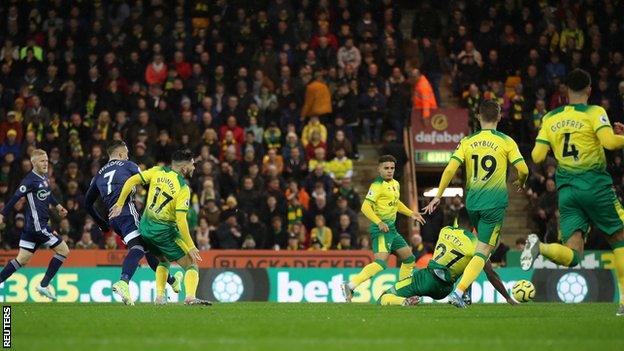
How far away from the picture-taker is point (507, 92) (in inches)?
1097

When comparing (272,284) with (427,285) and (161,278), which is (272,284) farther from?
(427,285)

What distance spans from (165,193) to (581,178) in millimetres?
5625

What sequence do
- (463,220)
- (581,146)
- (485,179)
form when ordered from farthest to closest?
(463,220) → (485,179) → (581,146)

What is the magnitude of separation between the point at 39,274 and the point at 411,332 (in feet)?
40.5

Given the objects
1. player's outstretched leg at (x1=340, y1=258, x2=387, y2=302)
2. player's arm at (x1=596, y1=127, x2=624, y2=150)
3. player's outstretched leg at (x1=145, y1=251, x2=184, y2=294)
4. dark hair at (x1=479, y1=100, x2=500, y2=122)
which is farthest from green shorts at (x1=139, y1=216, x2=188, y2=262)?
player's arm at (x1=596, y1=127, x2=624, y2=150)

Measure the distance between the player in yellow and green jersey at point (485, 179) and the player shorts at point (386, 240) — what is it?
3.31 metres

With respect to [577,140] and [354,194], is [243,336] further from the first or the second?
[354,194]

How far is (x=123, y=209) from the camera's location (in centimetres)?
1577

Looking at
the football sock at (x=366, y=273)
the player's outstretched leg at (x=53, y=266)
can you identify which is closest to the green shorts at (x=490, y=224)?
the football sock at (x=366, y=273)

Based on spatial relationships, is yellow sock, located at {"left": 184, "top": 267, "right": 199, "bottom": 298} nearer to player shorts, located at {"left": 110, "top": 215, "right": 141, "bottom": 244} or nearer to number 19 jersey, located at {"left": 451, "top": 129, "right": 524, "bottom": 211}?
player shorts, located at {"left": 110, "top": 215, "right": 141, "bottom": 244}

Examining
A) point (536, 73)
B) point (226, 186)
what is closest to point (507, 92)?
point (536, 73)

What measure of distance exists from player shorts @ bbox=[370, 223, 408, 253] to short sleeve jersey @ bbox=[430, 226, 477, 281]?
2608 mm

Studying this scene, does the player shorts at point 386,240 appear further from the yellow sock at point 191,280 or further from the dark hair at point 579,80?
the dark hair at point 579,80

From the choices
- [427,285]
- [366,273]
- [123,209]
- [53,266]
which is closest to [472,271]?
[427,285]
